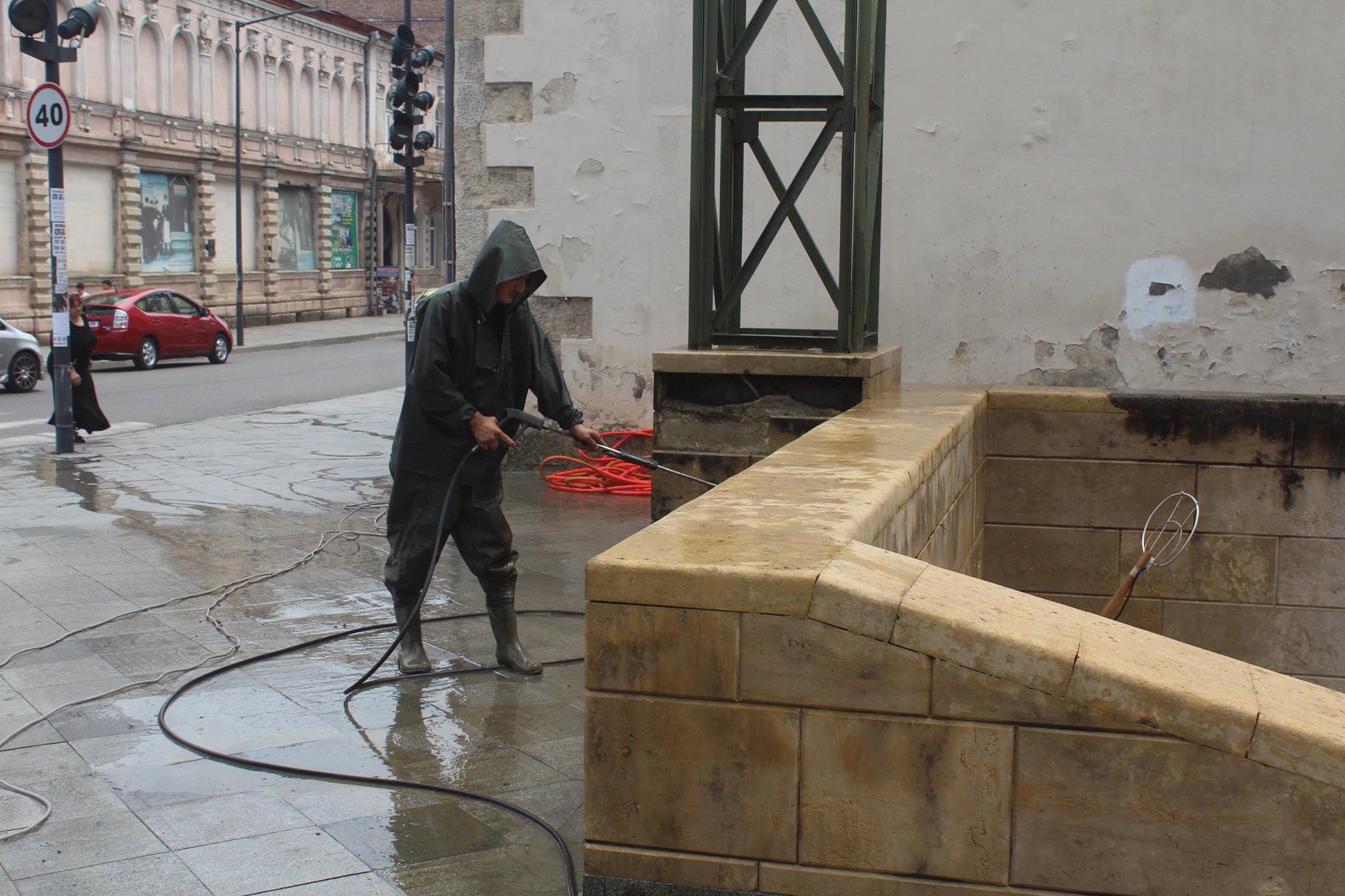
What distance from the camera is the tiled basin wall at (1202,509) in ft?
21.6

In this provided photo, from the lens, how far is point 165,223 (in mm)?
34844

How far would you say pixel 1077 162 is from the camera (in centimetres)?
960

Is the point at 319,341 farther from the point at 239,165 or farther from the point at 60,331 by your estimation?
the point at 60,331

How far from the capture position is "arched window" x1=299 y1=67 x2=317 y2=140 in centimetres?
4112

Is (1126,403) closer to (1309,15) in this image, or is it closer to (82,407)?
(1309,15)

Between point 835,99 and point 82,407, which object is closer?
point 835,99

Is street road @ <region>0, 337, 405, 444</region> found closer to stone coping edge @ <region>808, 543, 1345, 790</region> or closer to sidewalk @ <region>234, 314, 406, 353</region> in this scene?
sidewalk @ <region>234, 314, 406, 353</region>

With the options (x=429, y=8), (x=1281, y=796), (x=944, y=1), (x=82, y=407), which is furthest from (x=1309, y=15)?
(x=429, y=8)

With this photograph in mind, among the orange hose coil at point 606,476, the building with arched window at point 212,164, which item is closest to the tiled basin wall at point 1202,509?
the orange hose coil at point 606,476

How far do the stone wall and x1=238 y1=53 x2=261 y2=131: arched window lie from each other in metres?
38.2

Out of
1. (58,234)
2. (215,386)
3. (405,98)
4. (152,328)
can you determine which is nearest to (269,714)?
(58,234)

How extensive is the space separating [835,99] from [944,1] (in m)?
3.72

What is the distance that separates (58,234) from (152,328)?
12.7 metres

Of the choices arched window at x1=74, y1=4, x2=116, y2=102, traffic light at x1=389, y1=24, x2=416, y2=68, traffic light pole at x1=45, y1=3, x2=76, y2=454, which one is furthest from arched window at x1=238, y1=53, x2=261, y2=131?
traffic light pole at x1=45, y1=3, x2=76, y2=454
